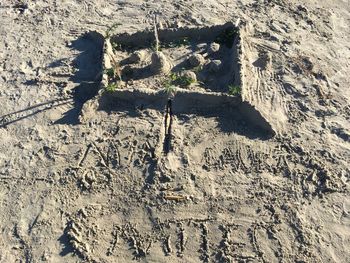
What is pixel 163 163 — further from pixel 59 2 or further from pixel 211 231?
pixel 59 2

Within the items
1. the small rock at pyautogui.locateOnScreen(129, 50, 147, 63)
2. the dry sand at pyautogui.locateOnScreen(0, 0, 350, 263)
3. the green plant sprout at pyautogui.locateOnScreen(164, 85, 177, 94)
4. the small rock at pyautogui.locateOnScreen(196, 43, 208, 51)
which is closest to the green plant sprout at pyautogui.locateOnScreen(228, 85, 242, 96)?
the dry sand at pyautogui.locateOnScreen(0, 0, 350, 263)

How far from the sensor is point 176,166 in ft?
25.8

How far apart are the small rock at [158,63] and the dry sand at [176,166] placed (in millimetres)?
1087

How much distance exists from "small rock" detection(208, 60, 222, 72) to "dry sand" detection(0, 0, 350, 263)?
23.3 inches

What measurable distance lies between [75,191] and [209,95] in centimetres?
292

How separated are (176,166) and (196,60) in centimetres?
249

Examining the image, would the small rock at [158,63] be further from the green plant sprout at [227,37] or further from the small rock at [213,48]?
the green plant sprout at [227,37]

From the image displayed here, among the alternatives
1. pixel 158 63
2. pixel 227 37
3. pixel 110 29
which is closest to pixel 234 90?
pixel 158 63

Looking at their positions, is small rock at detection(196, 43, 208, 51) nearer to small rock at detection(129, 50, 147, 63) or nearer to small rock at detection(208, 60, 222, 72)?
small rock at detection(208, 60, 222, 72)

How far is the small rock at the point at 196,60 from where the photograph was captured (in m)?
9.31

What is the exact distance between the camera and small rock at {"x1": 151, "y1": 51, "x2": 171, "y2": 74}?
360 inches

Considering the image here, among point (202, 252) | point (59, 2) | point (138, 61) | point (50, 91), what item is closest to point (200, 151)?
point (202, 252)

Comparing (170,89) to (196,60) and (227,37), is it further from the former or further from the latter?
(227,37)

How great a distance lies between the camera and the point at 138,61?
955 centimetres
